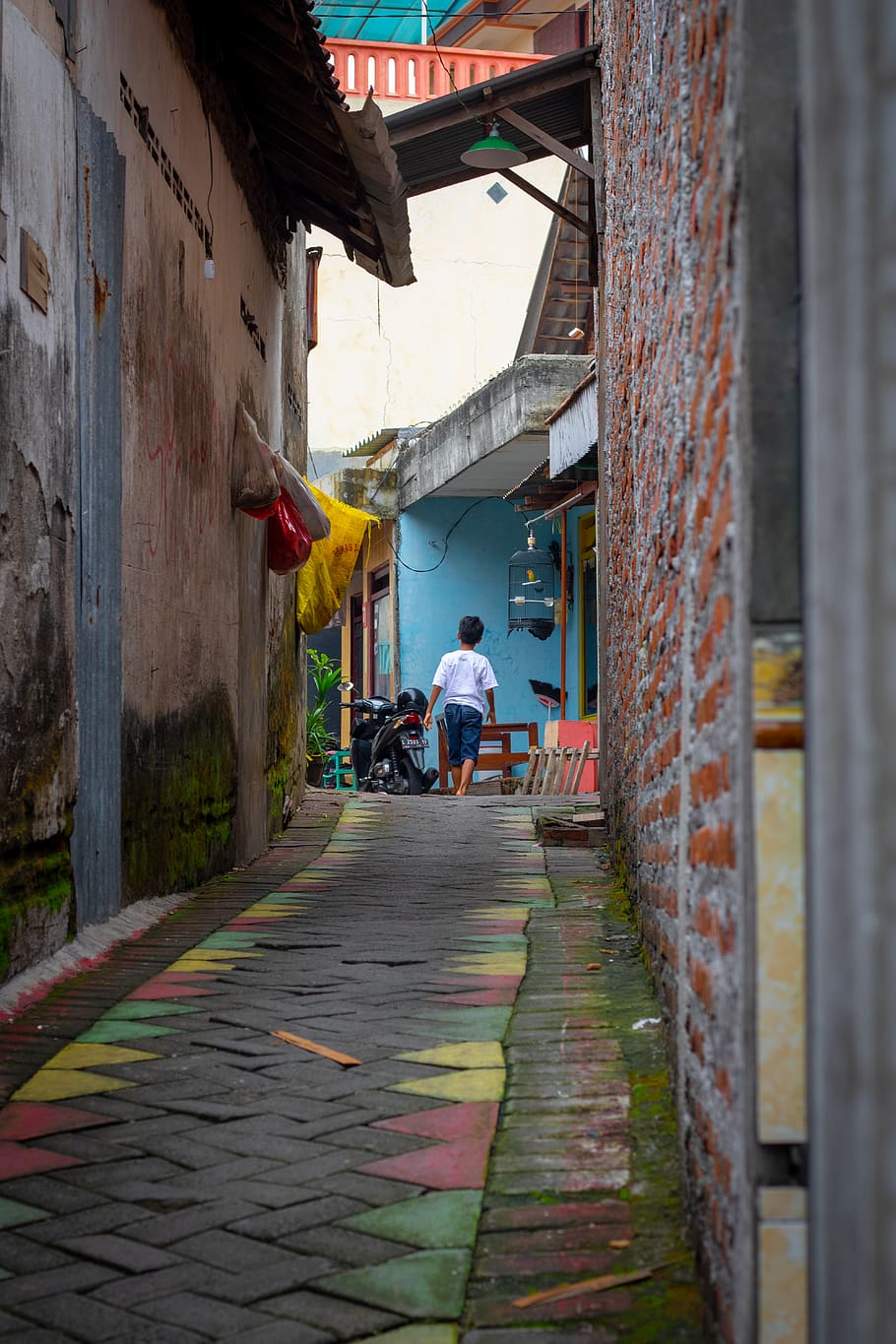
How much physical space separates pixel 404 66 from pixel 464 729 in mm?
10914

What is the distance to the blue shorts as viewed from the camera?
13.1m

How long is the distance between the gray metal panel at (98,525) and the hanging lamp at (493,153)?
5.28 meters

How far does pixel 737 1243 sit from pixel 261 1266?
81 cm

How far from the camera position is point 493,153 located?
9656 mm

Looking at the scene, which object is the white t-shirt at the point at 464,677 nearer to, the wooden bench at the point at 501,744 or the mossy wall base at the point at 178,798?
the wooden bench at the point at 501,744

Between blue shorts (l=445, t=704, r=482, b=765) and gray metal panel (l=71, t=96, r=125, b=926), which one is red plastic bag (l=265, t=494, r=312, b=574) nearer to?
gray metal panel (l=71, t=96, r=125, b=926)

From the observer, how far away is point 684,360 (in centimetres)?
254

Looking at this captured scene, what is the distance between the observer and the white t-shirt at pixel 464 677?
12.9 meters

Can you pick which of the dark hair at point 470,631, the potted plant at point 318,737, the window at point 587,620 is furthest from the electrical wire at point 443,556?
the dark hair at point 470,631

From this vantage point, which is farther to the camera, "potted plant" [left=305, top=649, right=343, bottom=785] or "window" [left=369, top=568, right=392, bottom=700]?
"window" [left=369, top=568, right=392, bottom=700]

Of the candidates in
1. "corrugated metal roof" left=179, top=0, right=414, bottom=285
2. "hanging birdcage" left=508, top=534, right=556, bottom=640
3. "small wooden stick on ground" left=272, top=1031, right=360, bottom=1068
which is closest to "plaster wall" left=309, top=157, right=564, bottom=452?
"hanging birdcage" left=508, top=534, right=556, bottom=640

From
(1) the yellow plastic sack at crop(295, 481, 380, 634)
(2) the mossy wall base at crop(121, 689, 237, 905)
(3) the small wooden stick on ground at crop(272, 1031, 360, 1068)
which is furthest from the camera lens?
(1) the yellow plastic sack at crop(295, 481, 380, 634)

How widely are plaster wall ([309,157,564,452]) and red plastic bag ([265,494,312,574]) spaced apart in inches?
512

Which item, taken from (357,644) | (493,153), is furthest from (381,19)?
(493,153)
